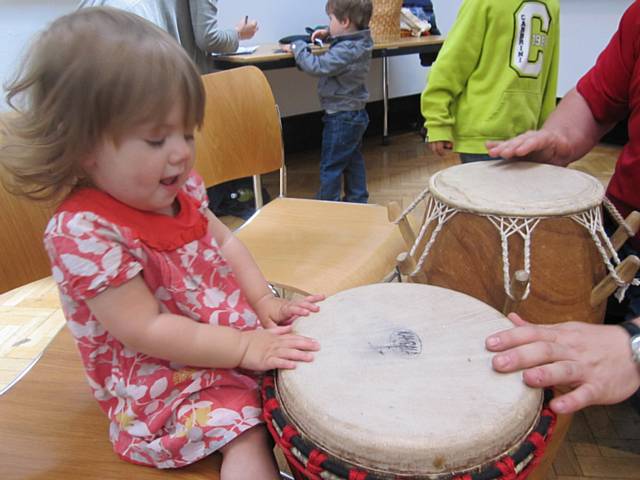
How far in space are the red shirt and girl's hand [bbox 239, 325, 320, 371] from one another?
869 mm

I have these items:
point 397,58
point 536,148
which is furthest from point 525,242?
point 397,58

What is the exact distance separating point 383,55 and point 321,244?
1.95 meters

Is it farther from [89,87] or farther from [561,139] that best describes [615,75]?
[89,87]

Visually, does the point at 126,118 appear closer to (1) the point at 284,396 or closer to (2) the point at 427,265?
(1) the point at 284,396

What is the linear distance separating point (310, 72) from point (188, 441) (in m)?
1.99

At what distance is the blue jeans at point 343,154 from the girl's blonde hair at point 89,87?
6.31 ft

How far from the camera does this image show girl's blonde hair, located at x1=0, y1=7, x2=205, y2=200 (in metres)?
0.61

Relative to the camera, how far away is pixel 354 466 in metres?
0.57

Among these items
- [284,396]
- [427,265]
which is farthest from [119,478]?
[427,265]

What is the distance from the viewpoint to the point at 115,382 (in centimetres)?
75

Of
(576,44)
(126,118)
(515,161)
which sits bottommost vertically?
(576,44)

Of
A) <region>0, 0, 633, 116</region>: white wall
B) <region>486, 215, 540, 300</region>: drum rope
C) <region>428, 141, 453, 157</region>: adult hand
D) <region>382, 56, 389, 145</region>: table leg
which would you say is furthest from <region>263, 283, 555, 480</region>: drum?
<region>382, 56, 389, 145</region>: table leg

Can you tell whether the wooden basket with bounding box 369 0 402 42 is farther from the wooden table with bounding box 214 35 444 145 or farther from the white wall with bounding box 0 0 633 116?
the white wall with bounding box 0 0 633 116

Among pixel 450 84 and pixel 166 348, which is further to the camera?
pixel 450 84
